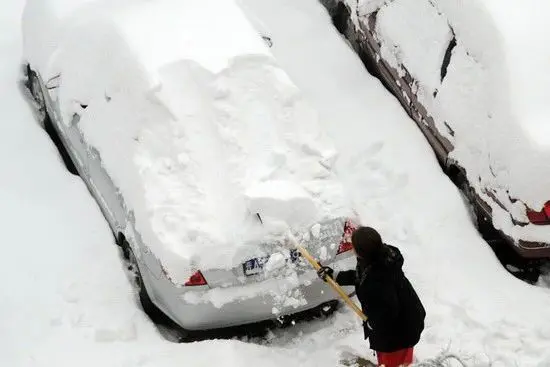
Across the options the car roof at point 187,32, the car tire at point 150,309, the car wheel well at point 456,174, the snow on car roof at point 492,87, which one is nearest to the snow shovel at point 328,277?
the car tire at point 150,309

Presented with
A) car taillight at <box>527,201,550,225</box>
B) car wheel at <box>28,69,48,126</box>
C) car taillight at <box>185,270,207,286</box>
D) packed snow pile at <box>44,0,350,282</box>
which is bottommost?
car wheel at <box>28,69,48,126</box>

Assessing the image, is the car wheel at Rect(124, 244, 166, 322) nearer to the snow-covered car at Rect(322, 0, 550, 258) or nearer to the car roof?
the car roof

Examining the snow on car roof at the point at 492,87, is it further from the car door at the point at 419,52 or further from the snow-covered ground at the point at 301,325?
the snow-covered ground at the point at 301,325

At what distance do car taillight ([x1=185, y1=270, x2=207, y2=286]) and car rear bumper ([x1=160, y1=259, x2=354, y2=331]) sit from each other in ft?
0.21

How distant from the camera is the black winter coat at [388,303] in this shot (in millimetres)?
4602

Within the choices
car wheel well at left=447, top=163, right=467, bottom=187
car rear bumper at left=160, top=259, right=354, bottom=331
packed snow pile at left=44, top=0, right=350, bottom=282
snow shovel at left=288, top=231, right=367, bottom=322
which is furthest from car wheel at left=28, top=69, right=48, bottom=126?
car wheel well at left=447, top=163, right=467, bottom=187

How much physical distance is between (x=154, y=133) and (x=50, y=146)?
192 cm

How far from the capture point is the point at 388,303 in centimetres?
463

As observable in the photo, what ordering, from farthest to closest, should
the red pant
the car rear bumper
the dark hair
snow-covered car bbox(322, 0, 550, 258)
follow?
snow-covered car bbox(322, 0, 550, 258) < the car rear bumper < the red pant < the dark hair

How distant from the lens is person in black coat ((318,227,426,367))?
180 inches

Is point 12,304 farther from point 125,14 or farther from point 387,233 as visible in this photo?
point 387,233

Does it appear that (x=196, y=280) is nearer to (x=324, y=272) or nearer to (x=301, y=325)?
(x=324, y=272)

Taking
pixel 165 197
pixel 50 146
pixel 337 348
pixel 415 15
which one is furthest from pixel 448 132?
pixel 50 146

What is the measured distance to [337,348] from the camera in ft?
18.3
